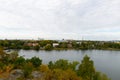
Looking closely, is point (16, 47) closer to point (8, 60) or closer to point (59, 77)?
point (8, 60)

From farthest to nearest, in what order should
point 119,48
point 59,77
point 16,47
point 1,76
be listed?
point 119,48, point 16,47, point 1,76, point 59,77

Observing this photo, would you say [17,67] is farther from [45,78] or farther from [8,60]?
[45,78]

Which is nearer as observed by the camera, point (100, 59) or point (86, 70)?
point (86, 70)

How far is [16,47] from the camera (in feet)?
294

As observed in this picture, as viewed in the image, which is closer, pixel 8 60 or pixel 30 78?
pixel 30 78

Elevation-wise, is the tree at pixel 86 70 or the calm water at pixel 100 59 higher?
the tree at pixel 86 70

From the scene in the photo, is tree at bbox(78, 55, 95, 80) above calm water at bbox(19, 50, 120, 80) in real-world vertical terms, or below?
above

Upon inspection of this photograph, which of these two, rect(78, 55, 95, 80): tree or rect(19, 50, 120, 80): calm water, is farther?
rect(19, 50, 120, 80): calm water

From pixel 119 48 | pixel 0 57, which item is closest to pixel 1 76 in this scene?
pixel 0 57

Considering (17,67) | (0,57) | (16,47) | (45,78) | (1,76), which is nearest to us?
(45,78)

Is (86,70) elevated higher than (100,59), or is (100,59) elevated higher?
(86,70)

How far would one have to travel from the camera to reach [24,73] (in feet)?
75.9

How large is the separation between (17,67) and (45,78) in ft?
33.7

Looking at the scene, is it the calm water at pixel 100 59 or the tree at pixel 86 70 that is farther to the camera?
the calm water at pixel 100 59
